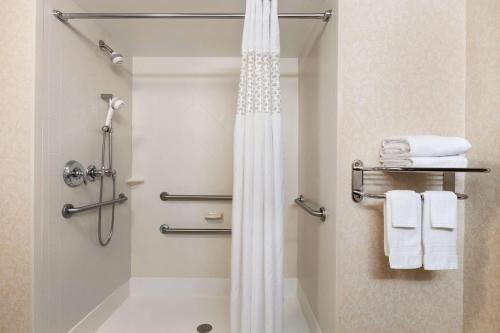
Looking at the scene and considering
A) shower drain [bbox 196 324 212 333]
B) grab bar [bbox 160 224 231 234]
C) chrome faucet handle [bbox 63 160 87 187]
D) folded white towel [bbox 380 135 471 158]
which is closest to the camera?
folded white towel [bbox 380 135 471 158]

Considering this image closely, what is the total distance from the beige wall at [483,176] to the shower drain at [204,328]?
1.36 metres

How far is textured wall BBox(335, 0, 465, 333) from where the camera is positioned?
3.64ft

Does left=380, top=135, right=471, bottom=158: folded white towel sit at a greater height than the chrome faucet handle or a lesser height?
greater

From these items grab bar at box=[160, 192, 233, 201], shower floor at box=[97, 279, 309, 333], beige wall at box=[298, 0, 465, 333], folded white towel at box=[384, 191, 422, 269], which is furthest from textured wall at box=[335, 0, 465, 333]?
grab bar at box=[160, 192, 233, 201]

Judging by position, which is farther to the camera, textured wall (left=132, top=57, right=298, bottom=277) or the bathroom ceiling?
textured wall (left=132, top=57, right=298, bottom=277)

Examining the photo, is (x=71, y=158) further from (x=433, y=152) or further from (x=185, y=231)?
(x=433, y=152)

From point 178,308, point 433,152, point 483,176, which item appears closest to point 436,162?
point 433,152

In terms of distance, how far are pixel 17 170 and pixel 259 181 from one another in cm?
108

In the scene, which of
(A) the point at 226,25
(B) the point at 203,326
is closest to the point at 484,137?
(A) the point at 226,25

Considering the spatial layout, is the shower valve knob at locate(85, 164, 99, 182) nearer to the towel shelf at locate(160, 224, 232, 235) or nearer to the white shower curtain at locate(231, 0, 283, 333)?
the towel shelf at locate(160, 224, 232, 235)

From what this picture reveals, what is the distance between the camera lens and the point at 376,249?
44.1 inches

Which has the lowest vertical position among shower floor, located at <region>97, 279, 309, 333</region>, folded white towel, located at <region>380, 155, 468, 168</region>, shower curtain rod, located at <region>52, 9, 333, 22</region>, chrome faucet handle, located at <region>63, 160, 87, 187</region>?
shower floor, located at <region>97, 279, 309, 333</region>

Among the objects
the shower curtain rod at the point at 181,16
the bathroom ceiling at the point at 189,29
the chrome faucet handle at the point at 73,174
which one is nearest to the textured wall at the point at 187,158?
the bathroom ceiling at the point at 189,29

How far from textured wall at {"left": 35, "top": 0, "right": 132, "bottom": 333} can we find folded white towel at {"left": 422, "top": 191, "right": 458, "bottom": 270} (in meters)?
1.67
